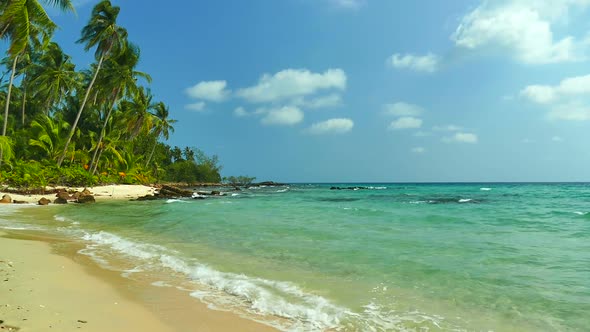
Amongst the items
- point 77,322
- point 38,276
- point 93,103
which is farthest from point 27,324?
point 93,103

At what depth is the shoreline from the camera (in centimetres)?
399

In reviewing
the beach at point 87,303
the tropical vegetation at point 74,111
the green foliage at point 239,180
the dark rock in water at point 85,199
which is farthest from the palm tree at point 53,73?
the green foliage at point 239,180

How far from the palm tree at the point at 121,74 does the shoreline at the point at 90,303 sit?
28779 mm

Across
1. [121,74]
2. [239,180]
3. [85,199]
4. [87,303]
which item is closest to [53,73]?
[121,74]

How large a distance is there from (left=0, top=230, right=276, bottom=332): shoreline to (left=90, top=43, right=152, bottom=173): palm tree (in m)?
28.8

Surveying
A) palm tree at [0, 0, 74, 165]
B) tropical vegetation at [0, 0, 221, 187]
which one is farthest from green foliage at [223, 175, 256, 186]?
palm tree at [0, 0, 74, 165]

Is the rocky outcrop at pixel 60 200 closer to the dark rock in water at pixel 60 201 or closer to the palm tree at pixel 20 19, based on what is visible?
the dark rock in water at pixel 60 201

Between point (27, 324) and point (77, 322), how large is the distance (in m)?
0.44

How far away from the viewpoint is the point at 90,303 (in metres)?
4.69

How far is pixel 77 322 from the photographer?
13.1ft

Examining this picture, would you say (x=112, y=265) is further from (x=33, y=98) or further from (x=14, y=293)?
(x=33, y=98)

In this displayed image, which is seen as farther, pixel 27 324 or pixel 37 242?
pixel 37 242

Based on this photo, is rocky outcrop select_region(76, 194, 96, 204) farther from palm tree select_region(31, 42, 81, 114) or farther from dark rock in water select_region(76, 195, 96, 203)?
palm tree select_region(31, 42, 81, 114)

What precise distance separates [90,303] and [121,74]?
31839 millimetres
